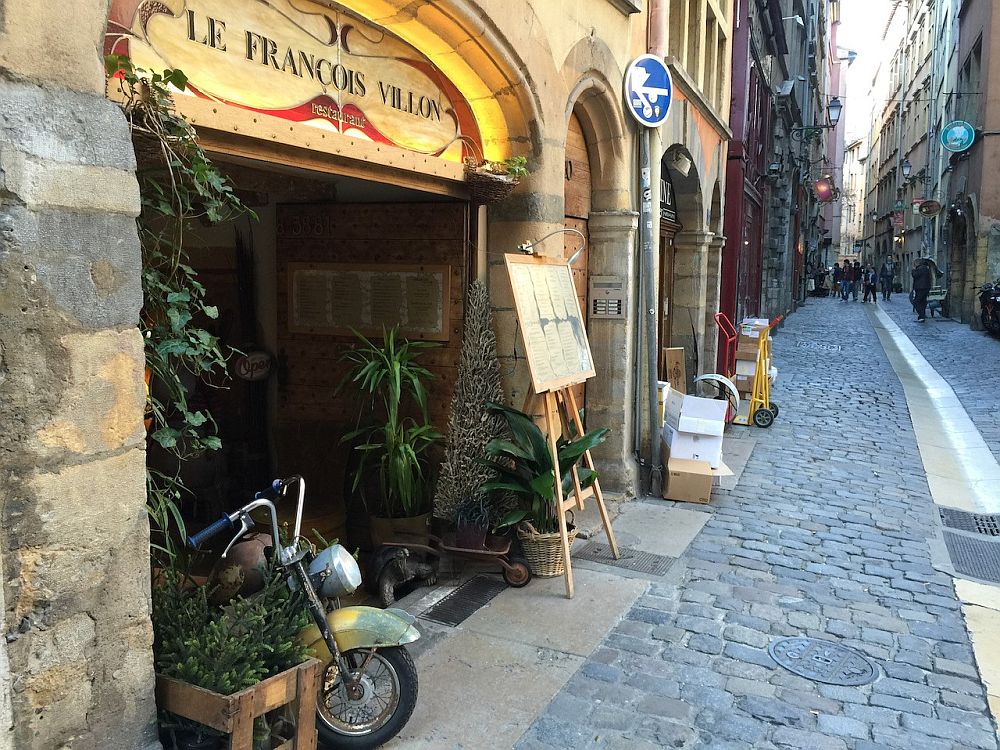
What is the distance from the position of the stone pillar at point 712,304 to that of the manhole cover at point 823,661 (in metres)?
6.85

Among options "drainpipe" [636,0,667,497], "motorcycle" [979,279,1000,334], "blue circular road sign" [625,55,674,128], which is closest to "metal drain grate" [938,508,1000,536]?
"drainpipe" [636,0,667,497]

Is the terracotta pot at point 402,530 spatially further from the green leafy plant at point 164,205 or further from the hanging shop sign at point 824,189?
the hanging shop sign at point 824,189

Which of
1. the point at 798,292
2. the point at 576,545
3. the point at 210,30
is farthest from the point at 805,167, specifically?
the point at 210,30

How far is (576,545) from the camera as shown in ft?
19.1

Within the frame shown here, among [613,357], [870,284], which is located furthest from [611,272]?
[870,284]

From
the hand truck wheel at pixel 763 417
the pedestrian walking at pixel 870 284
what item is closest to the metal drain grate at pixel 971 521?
the hand truck wheel at pixel 763 417

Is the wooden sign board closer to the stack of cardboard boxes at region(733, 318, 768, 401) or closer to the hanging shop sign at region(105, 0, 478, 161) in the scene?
the hanging shop sign at region(105, 0, 478, 161)

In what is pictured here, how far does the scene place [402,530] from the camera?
206 inches

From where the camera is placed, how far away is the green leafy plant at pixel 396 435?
5.09 metres

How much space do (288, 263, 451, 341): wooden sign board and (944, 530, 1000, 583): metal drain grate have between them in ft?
12.4

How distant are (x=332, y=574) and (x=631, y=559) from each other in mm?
2706

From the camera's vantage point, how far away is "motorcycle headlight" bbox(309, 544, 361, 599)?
3369 mm

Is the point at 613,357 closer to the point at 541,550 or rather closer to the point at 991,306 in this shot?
the point at 541,550

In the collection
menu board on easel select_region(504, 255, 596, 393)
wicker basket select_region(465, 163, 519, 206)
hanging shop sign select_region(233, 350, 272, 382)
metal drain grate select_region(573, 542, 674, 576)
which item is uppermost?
wicker basket select_region(465, 163, 519, 206)
